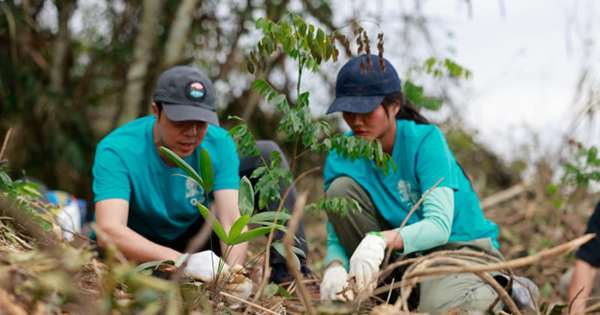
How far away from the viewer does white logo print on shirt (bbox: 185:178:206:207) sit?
8.73 feet

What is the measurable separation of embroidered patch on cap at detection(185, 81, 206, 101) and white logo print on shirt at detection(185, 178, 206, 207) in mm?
405

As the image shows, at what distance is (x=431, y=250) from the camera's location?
2.54 m

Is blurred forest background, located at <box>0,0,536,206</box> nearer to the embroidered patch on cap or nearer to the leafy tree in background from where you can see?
the leafy tree in background

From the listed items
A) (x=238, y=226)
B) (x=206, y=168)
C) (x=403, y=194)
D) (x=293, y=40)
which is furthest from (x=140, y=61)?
(x=238, y=226)

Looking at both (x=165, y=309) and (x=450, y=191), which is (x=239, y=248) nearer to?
(x=450, y=191)

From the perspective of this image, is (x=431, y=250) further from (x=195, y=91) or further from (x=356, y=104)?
(x=195, y=91)

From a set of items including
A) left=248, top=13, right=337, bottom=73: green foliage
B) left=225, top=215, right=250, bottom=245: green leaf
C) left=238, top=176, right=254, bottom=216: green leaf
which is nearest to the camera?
left=225, top=215, right=250, bottom=245: green leaf

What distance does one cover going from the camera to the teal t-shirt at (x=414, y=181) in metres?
2.47

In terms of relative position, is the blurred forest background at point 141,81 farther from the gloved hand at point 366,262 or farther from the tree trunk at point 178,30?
the gloved hand at point 366,262

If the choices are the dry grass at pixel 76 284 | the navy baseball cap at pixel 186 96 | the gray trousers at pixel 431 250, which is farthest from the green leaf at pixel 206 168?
the gray trousers at pixel 431 250

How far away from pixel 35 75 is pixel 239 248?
494 centimetres

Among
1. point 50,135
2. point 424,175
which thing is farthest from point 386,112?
point 50,135

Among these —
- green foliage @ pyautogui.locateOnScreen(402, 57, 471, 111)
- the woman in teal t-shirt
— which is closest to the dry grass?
the woman in teal t-shirt

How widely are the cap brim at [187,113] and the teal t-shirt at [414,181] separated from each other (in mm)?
700
